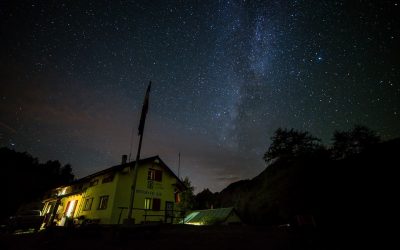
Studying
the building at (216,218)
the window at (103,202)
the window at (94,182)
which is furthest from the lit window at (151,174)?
the building at (216,218)

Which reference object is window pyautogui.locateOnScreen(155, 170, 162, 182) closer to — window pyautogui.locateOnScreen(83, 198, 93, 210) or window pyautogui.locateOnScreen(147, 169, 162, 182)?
window pyautogui.locateOnScreen(147, 169, 162, 182)

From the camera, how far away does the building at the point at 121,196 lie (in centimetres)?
2278

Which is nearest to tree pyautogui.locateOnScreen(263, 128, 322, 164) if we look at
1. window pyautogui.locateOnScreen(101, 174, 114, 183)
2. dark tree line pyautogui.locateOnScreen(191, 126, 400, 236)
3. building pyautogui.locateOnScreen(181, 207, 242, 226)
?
dark tree line pyautogui.locateOnScreen(191, 126, 400, 236)

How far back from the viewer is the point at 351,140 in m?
49.5

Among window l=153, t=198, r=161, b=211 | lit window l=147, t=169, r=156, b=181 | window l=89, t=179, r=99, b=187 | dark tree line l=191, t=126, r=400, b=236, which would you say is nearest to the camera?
dark tree line l=191, t=126, r=400, b=236

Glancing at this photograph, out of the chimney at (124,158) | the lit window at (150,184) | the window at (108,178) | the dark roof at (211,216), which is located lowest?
the dark roof at (211,216)

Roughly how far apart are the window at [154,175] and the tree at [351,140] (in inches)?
1614

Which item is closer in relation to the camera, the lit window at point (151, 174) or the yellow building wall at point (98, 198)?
the yellow building wall at point (98, 198)

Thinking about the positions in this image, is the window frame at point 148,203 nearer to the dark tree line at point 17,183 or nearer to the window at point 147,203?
the window at point 147,203

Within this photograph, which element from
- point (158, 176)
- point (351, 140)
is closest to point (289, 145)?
point (351, 140)

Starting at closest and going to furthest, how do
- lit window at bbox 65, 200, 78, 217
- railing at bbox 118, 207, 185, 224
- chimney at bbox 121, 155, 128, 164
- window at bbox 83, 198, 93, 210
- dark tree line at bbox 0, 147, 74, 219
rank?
railing at bbox 118, 207, 185, 224, window at bbox 83, 198, 93, 210, lit window at bbox 65, 200, 78, 217, chimney at bbox 121, 155, 128, 164, dark tree line at bbox 0, 147, 74, 219

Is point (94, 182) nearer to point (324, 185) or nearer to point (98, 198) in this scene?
point (98, 198)

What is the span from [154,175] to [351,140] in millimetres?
46452

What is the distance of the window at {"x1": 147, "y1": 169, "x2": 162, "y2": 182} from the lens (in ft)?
88.3
